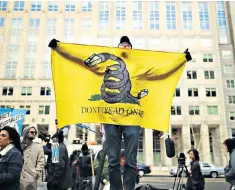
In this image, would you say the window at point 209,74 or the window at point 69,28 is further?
the window at point 69,28

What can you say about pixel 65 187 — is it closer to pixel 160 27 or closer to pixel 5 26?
pixel 160 27

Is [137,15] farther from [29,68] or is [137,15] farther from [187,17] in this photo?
[29,68]

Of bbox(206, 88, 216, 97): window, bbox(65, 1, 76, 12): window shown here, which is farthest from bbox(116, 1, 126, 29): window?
bbox(206, 88, 216, 97): window

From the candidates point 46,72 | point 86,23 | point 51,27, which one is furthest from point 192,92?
point 51,27

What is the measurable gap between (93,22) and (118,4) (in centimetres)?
613

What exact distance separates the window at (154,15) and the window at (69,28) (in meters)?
14.0

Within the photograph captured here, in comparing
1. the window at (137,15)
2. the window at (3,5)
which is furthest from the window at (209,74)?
the window at (3,5)

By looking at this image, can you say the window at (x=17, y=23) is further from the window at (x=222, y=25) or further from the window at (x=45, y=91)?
the window at (x=222, y=25)

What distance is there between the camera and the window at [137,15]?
4756 centimetres

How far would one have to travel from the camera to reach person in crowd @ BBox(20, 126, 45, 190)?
4457 mm

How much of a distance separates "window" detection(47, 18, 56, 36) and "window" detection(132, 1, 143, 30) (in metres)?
14.3

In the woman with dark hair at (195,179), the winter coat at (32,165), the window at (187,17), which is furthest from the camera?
the window at (187,17)

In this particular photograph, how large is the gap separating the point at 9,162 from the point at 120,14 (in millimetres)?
47996

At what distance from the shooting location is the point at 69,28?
4747 centimetres
